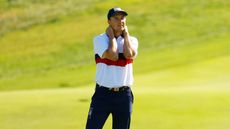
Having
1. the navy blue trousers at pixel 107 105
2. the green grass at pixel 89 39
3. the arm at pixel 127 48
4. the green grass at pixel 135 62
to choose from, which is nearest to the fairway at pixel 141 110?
the green grass at pixel 135 62

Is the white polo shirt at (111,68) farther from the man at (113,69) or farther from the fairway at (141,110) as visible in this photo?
the fairway at (141,110)

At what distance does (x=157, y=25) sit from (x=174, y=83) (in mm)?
28051

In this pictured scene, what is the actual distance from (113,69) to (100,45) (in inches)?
14.8

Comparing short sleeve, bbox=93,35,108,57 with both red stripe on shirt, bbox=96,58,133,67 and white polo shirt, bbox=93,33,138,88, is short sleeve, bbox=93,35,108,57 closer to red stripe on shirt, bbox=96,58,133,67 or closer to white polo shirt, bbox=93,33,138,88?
white polo shirt, bbox=93,33,138,88

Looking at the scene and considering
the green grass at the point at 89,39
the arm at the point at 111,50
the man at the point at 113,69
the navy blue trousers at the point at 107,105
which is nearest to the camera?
the arm at the point at 111,50

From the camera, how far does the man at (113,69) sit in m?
9.01

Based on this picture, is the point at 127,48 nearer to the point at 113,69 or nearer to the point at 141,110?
the point at 113,69

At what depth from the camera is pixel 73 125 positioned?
1341cm

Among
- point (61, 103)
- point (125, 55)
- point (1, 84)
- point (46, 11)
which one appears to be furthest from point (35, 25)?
point (125, 55)

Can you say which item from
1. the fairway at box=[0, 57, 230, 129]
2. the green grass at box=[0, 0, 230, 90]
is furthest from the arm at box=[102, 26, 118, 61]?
the green grass at box=[0, 0, 230, 90]

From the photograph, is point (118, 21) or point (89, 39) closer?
point (118, 21)

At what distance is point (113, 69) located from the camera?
9070 millimetres

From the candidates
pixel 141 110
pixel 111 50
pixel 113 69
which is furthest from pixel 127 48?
pixel 141 110

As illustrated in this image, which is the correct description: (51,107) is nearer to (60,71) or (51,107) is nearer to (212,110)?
(212,110)
